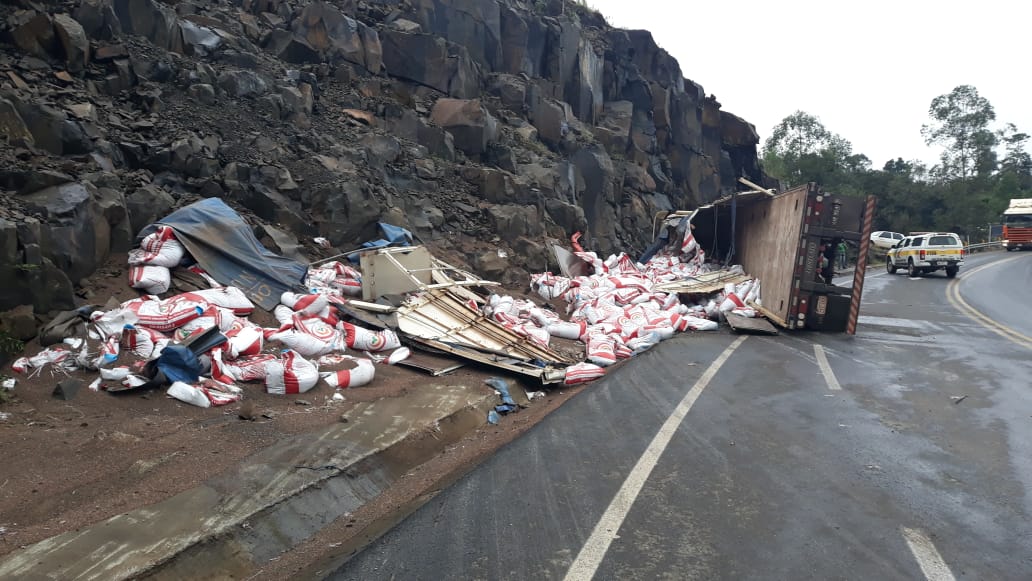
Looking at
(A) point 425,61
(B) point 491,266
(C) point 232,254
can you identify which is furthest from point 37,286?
(A) point 425,61

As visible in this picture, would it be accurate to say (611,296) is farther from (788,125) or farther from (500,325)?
(788,125)

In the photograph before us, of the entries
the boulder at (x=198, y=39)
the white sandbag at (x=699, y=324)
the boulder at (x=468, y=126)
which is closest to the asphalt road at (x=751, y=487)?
the white sandbag at (x=699, y=324)

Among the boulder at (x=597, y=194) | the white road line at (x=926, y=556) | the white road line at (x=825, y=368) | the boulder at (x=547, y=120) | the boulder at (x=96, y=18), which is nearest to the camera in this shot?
the white road line at (x=926, y=556)

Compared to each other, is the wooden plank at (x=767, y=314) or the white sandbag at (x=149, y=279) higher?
the white sandbag at (x=149, y=279)

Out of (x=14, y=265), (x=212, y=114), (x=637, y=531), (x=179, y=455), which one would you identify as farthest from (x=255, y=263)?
(x=637, y=531)

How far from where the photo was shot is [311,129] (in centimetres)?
1498

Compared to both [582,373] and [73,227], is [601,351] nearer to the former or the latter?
[582,373]

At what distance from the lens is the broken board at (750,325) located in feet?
38.1

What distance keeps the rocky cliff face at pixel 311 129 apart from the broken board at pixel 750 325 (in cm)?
518

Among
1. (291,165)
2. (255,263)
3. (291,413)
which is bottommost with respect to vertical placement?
(291,413)

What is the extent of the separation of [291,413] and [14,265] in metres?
3.25

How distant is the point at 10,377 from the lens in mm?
5547

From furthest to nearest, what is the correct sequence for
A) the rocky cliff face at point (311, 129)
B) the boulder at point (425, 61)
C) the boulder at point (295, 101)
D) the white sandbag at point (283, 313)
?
the boulder at point (425, 61) → the boulder at point (295, 101) → the rocky cliff face at point (311, 129) → the white sandbag at point (283, 313)

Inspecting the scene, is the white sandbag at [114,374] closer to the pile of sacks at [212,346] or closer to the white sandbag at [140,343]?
the pile of sacks at [212,346]
